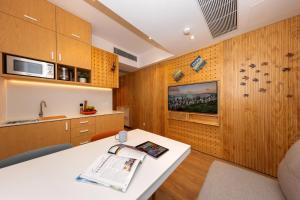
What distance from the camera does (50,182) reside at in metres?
0.65

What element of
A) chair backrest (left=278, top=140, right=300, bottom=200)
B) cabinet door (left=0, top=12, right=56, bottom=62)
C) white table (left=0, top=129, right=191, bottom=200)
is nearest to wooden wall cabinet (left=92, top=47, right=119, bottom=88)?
cabinet door (left=0, top=12, right=56, bottom=62)

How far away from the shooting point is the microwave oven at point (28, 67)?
5.29ft

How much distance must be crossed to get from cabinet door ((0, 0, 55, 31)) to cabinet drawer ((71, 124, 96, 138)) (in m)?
A: 1.85

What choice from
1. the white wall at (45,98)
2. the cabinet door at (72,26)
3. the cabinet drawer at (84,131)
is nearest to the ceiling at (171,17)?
the cabinet door at (72,26)

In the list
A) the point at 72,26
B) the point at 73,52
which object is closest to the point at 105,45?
the point at 72,26

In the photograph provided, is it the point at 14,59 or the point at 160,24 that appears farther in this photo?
the point at 160,24

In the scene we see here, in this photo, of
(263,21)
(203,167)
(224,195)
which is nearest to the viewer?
(224,195)

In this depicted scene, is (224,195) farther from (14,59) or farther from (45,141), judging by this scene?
(14,59)

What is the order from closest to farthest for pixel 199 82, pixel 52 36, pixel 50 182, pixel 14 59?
pixel 50 182, pixel 14 59, pixel 52 36, pixel 199 82

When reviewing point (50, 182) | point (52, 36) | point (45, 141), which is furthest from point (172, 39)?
point (45, 141)

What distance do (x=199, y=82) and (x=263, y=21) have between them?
1385 mm

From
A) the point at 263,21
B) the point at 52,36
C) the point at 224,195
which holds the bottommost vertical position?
the point at 224,195

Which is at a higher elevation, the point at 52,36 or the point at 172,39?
the point at 172,39

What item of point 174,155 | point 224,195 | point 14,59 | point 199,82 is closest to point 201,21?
point 199,82
